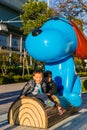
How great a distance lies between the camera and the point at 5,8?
41250 mm

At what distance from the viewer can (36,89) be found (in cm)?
770

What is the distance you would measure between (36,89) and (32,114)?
612 mm

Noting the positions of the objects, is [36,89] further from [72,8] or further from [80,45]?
[72,8]

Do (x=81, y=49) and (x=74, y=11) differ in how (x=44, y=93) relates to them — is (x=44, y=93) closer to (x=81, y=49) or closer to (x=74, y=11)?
(x=81, y=49)

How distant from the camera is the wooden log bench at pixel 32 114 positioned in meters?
7.25

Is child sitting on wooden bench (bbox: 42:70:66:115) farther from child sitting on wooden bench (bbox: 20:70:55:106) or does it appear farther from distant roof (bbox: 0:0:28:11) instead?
distant roof (bbox: 0:0:28:11)

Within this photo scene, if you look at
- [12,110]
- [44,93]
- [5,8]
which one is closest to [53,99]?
[44,93]

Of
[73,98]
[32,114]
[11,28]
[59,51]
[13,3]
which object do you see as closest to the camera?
[32,114]

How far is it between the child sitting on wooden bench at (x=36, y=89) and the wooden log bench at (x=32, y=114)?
0.62ft

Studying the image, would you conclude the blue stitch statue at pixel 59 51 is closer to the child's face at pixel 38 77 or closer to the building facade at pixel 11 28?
the child's face at pixel 38 77

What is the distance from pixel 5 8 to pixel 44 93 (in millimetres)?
34542

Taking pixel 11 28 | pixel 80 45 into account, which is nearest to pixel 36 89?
pixel 80 45

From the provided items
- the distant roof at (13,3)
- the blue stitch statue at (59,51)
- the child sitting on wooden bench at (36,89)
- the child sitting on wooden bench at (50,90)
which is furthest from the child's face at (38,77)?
the distant roof at (13,3)

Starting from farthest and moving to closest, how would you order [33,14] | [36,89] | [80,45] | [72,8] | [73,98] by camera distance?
[33,14] < [72,8] < [80,45] < [73,98] < [36,89]
